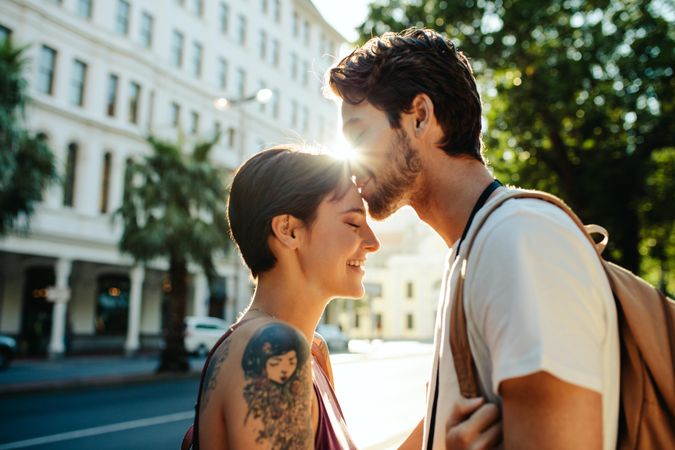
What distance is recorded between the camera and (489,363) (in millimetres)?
1419

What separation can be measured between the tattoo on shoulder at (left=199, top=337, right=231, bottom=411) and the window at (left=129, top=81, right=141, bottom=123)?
30282mm

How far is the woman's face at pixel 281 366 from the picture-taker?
1.67 m

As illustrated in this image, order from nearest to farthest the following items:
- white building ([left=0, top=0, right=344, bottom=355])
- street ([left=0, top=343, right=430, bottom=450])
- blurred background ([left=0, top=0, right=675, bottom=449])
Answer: street ([left=0, top=343, right=430, bottom=450]) < blurred background ([left=0, top=0, right=675, bottom=449]) < white building ([left=0, top=0, right=344, bottom=355])

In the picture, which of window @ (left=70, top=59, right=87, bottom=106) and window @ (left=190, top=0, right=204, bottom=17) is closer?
window @ (left=70, top=59, right=87, bottom=106)

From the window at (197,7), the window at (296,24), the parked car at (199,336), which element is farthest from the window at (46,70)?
the window at (296,24)

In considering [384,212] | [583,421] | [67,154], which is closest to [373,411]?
[384,212]

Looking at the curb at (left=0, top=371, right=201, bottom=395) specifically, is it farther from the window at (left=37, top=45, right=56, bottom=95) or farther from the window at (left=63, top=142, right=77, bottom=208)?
the window at (left=37, top=45, right=56, bottom=95)

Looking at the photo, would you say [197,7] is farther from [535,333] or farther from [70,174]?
[535,333]

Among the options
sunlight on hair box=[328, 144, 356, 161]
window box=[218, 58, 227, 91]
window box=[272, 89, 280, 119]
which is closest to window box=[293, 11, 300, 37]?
window box=[272, 89, 280, 119]

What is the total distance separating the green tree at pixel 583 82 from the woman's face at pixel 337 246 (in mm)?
13116

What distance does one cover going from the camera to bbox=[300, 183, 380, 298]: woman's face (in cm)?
216

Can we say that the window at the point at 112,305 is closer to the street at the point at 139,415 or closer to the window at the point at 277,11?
the street at the point at 139,415

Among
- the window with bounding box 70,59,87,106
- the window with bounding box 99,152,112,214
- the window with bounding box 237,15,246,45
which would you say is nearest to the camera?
the window with bounding box 70,59,87,106

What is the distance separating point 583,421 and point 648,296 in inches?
14.9
